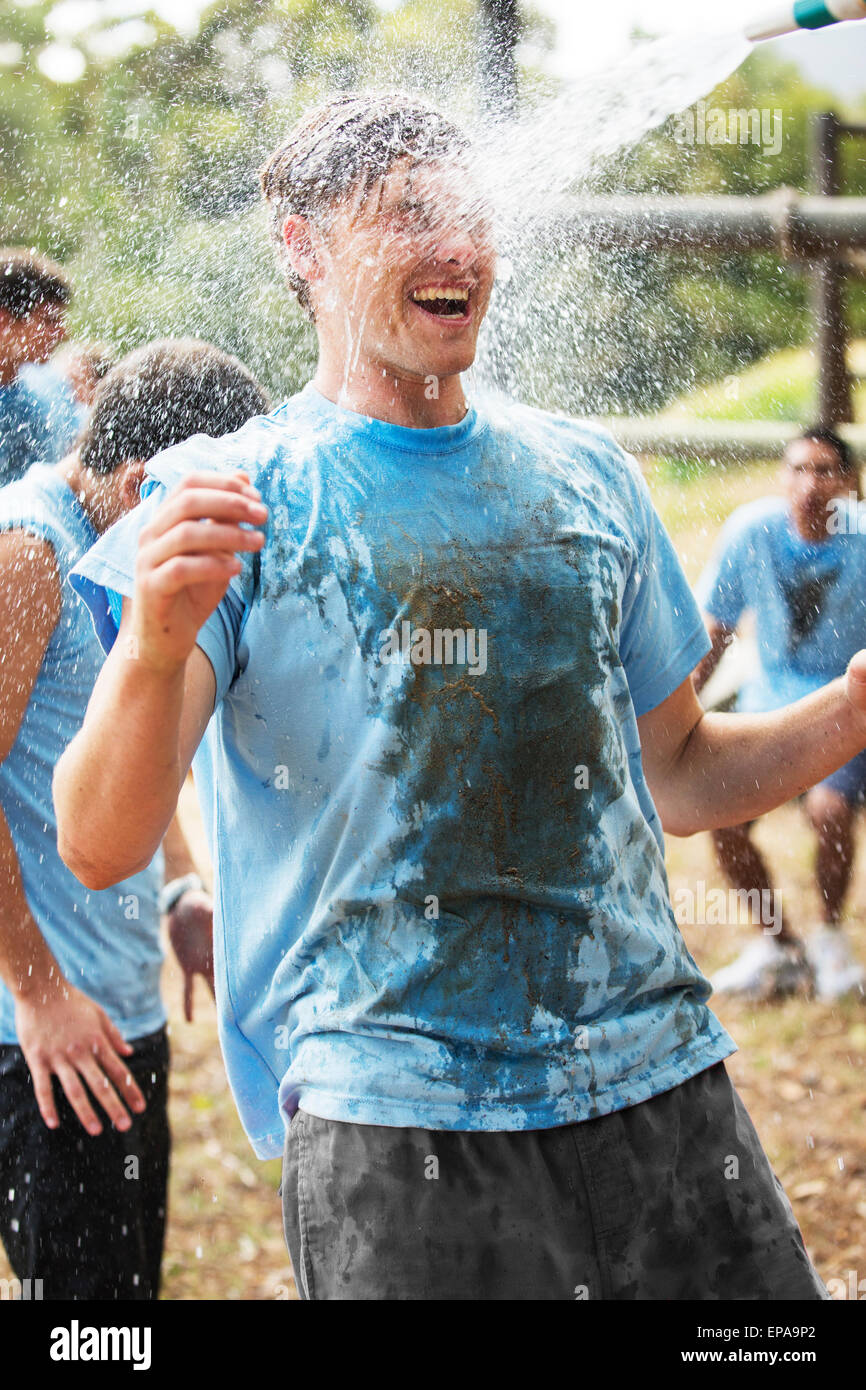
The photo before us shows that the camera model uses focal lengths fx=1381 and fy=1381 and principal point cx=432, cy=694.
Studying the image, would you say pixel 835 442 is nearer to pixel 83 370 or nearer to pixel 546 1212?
pixel 83 370

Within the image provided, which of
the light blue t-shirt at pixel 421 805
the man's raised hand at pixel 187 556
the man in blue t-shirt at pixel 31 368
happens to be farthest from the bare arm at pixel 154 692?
the man in blue t-shirt at pixel 31 368

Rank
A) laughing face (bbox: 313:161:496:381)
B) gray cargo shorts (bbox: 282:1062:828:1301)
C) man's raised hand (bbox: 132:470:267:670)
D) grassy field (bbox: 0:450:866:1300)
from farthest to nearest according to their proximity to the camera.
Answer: grassy field (bbox: 0:450:866:1300)
laughing face (bbox: 313:161:496:381)
gray cargo shorts (bbox: 282:1062:828:1301)
man's raised hand (bbox: 132:470:267:670)

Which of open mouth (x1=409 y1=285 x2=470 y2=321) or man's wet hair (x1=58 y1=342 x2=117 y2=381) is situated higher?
man's wet hair (x1=58 y1=342 x2=117 y2=381)

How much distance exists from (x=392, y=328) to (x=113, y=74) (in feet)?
16.5

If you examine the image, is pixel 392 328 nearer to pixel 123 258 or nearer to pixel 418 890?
pixel 418 890

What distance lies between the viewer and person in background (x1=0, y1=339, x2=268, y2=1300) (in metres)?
2.39

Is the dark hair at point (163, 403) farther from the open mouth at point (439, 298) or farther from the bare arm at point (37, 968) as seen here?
the open mouth at point (439, 298)

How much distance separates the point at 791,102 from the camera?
34.0ft

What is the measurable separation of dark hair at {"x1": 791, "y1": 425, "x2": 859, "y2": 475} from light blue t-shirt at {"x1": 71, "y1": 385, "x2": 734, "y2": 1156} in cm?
312

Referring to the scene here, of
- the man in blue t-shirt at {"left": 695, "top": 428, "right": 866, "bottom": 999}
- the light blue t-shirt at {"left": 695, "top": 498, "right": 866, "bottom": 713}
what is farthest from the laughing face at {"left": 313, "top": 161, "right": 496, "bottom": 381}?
the light blue t-shirt at {"left": 695, "top": 498, "right": 866, "bottom": 713}

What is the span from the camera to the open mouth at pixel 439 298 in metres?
1.79

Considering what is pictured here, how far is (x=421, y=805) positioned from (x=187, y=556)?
453 mm

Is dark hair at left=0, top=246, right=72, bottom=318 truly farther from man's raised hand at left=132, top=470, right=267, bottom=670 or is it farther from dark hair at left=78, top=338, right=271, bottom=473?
man's raised hand at left=132, top=470, right=267, bottom=670
